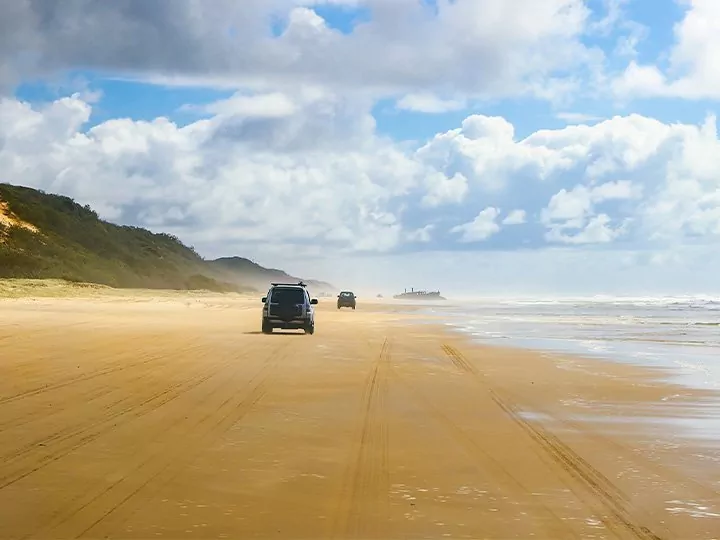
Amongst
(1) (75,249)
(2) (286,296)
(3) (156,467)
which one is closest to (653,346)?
(2) (286,296)

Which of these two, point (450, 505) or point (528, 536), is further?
point (450, 505)

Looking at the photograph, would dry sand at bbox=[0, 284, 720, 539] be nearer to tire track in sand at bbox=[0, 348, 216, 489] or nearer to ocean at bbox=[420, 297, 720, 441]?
tire track in sand at bbox=[0, 348, 216, 489]

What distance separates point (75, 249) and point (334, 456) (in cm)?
13326

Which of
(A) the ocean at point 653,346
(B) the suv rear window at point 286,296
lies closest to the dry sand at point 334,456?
(A) the ocean at point 653,346

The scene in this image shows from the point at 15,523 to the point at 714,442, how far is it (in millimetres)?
8497

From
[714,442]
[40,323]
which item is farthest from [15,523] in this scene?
[40,323]

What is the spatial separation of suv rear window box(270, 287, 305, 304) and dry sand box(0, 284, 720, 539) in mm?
14738

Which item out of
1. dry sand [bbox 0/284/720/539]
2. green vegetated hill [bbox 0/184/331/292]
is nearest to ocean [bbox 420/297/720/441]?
dry sand [bbox 0/284/720/539]

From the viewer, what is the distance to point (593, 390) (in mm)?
17844

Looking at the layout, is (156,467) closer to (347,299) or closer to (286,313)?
(286,313)

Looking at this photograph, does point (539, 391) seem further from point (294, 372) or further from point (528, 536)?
point (528, 536)

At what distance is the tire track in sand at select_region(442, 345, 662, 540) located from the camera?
7324 mm

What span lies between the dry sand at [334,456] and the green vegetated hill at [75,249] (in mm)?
89352

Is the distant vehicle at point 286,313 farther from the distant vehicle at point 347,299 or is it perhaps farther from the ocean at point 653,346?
→ the distant vehicle at point 347,299
